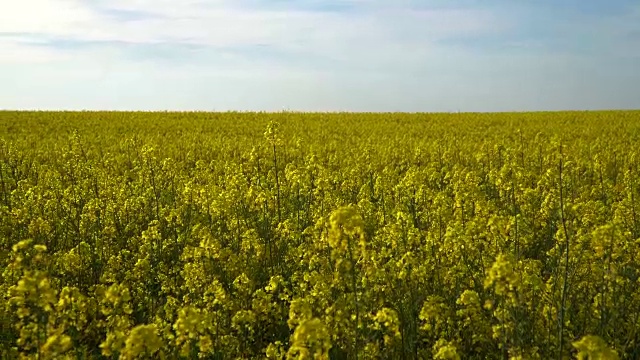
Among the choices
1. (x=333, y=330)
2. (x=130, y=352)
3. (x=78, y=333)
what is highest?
(x=130, y=352)

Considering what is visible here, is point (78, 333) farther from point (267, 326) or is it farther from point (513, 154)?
point (513, 154)

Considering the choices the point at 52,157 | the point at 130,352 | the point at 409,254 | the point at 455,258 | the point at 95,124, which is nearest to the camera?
the point at 130,352

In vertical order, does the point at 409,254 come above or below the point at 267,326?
above

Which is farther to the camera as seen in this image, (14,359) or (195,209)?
(195,209)

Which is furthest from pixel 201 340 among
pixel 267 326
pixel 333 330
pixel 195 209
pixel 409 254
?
pixel 195 209

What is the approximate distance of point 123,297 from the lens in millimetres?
4344

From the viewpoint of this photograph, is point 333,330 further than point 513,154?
No

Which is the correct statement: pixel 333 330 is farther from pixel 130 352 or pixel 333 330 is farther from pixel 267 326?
Result: pixel 130 352

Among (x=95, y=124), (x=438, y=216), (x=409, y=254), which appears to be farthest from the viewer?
(x=95, y=124)

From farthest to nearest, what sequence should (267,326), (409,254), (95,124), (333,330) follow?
(95,124)
(267,326)
(409,254)
(333,330)

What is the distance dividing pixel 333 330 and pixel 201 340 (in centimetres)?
104

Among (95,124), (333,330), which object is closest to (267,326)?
(333,330)

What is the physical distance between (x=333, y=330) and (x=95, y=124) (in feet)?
90.6

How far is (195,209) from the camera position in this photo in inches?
367
